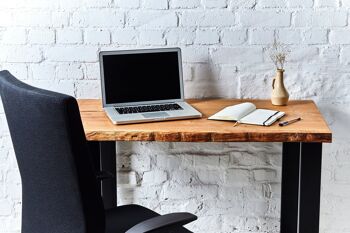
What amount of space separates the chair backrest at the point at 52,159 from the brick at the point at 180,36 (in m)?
0.96

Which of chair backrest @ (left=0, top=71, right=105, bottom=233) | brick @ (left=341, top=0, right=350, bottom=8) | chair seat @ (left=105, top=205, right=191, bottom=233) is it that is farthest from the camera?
brick @ (left=341, top=0, right=350, bottom=8)

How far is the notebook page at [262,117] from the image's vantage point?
2.21 m

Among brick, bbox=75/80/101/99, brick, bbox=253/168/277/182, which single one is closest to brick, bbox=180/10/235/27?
brick, bbox=75/80/101/99

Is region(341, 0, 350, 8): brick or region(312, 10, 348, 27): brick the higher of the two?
region(341, 0, 350, 8): brick

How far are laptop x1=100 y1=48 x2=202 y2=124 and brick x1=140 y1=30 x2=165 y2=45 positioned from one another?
131 mm

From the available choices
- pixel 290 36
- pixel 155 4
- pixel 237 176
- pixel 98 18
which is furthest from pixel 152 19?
pixel 237 176

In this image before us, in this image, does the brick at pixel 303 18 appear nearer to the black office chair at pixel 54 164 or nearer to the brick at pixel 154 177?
the brick at pixel 154 177

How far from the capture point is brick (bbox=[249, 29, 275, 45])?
257 cm

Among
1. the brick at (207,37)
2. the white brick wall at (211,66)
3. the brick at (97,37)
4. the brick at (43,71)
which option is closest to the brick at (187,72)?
the white brick wall at (211,66)

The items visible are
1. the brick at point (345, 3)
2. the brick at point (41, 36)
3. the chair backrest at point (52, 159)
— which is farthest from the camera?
the brick at point (41, 36)

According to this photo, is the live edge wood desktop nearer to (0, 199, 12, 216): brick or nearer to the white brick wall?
the white brick wall

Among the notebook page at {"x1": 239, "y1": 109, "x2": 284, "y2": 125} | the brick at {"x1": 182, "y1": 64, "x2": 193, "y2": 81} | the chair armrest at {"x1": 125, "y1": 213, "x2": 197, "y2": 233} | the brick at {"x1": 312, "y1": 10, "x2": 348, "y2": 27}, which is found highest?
the brick at {"x1": 312, "y1": 10, "x2": 348, "y2": 27}

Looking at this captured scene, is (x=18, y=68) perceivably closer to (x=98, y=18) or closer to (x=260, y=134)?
(x=98, y=18)

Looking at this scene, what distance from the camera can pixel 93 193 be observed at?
169 cm
